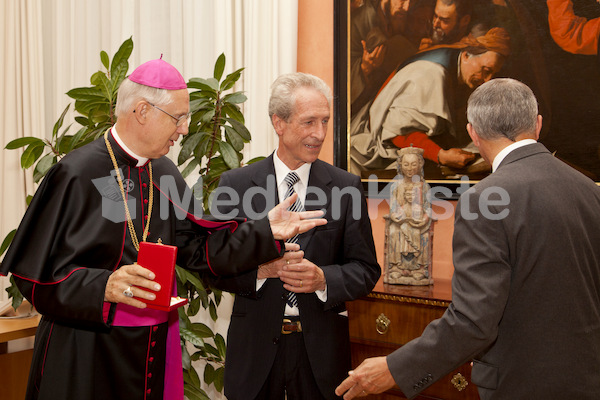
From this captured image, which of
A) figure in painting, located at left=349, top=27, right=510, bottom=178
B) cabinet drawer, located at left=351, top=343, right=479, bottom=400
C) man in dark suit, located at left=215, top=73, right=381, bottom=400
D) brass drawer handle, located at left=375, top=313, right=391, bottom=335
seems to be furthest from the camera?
figure in painting, located at left=349, top=27, right=510, bottom=178

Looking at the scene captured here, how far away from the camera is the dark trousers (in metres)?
2.27

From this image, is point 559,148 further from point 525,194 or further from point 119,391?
point 119,391

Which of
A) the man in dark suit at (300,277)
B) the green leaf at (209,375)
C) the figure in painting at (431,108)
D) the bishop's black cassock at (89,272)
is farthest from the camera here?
the green leaf at (209,375)

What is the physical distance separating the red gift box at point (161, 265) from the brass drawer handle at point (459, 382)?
160cm

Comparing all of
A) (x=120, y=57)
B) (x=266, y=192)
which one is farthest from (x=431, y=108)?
(x=120, y=57)

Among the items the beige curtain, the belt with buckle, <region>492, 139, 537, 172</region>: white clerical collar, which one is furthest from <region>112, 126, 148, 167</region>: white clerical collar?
the beige curtain

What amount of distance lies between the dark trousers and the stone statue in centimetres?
94

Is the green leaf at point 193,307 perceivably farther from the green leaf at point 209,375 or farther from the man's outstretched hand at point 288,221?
Answer: the man's outstretched hand at point 288,221

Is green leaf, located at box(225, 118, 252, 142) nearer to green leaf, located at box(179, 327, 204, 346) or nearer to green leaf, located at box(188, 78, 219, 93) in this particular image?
green leaf, located at box(188, 78, 219, 93)

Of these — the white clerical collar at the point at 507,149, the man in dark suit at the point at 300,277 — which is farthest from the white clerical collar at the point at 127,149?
the white clerical collar at the point at 507,149

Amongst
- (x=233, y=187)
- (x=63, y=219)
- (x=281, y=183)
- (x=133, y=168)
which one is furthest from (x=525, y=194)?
(x=63, y=219)

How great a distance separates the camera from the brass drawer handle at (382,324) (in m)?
2.87

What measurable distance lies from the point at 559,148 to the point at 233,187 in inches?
68.8

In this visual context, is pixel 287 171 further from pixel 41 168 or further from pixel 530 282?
pixel 41 168
